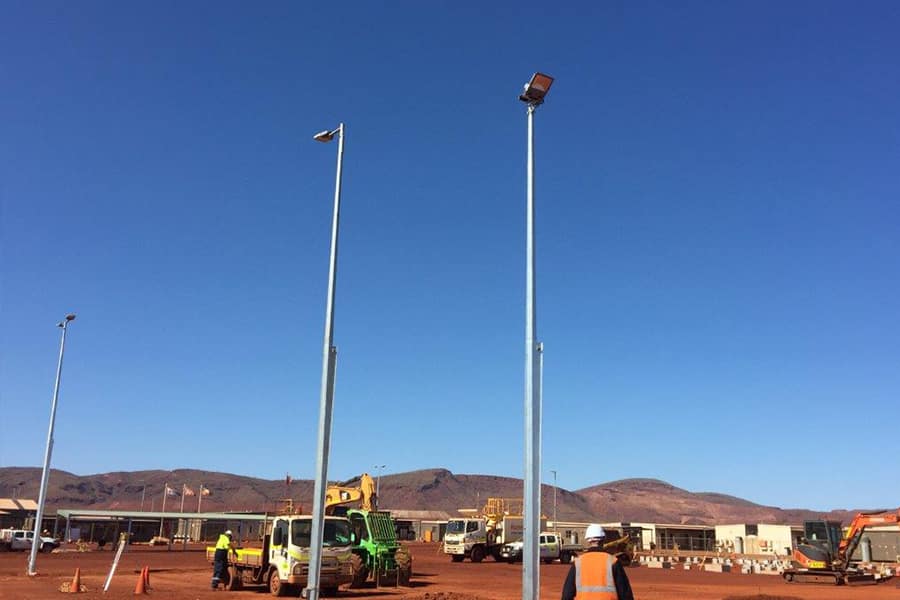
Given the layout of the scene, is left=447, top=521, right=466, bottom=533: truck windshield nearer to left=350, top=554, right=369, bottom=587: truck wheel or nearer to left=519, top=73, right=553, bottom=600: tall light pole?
left=350, top=554, right=369, bottom=587: truck wheel

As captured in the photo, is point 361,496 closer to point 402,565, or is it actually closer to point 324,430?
point 402,565

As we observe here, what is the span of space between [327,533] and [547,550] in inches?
1145

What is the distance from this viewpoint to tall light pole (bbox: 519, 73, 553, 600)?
11.3 metres

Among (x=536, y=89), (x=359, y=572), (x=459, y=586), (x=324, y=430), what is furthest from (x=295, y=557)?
(x=536, y=89)

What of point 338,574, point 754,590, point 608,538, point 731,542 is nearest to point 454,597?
point 338,574

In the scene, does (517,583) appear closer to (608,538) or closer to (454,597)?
(454,597)

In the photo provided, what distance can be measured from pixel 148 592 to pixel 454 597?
9506 millimetres

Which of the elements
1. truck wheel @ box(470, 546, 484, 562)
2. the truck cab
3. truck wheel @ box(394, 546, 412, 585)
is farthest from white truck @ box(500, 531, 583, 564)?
truck wheel @ box(394, 546, 412, 585)

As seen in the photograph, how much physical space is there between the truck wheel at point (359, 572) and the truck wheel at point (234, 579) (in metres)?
3.70

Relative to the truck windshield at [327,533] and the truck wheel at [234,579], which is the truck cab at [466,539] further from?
the truck windshield at [327,533]

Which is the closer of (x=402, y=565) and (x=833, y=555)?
(x=402, y=565)

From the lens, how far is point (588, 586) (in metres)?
6.55

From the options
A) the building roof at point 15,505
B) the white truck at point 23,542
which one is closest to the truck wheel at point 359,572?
the white truck at point 23,542

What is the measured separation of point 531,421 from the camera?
40.5 ft
